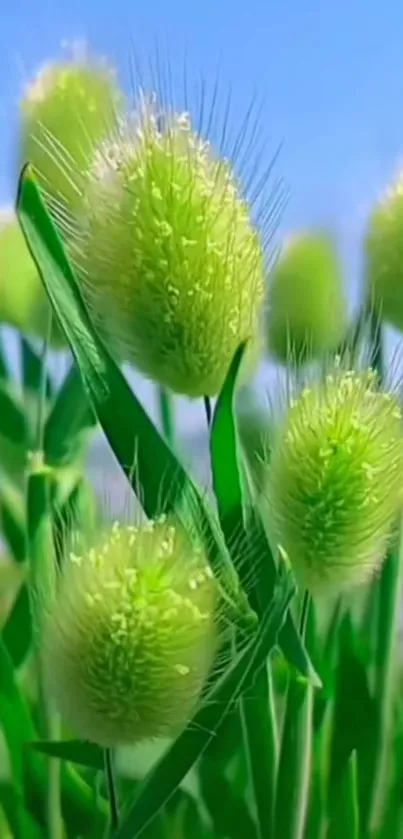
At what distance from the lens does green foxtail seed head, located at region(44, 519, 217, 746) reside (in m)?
0.26

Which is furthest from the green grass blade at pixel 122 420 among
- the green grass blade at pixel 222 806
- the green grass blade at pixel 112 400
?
the green grass blade at pixel 222 806

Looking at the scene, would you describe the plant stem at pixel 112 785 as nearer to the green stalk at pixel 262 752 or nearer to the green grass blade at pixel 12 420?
the green stalk at pixel 262 752

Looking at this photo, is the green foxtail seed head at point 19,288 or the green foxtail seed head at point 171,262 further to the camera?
the green foxtail seed head at point 19,288

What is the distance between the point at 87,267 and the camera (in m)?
0.27

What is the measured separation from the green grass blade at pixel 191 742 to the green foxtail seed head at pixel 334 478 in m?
0.02

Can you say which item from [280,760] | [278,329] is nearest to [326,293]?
[278,329]

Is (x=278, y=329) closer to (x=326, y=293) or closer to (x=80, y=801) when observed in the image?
(x=326, y=293)

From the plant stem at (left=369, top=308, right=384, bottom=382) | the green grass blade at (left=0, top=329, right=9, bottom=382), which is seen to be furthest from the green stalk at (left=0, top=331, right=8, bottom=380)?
the plant stem at (left=369, top=308, right=384, bottom=382)

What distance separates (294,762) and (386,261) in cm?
12

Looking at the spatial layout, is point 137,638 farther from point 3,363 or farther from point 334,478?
point 3,363

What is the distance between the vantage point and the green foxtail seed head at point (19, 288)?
0.41 meters

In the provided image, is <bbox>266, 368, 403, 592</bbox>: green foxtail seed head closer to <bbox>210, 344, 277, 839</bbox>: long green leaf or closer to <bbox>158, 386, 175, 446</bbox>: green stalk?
<bbox>210, 344, 277, 839</bbox>: long green leaf

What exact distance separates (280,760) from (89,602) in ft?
0.26

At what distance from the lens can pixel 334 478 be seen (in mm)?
283
